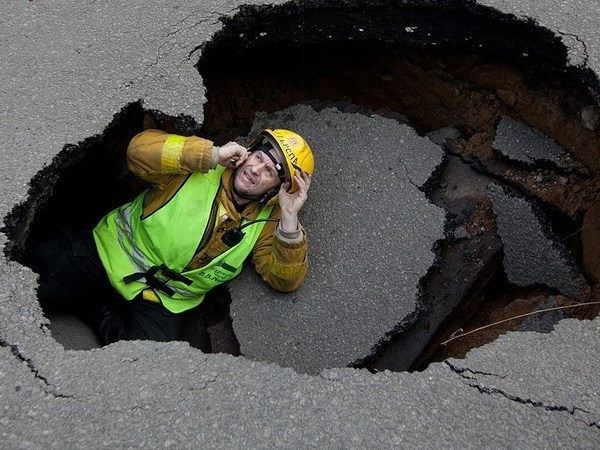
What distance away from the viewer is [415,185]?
3855 millimetres

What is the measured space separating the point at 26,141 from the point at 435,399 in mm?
2243

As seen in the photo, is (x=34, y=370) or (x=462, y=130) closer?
(x=34, y=370)

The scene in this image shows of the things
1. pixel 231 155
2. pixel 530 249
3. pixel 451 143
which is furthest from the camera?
pixel 451 143

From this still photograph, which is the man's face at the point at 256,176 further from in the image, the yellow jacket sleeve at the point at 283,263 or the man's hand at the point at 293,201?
the yellow jacket sleeve at the point at 283,263

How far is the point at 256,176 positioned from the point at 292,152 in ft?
0.83

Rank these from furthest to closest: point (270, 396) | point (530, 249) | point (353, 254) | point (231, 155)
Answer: point (530, 249) < point (353, 254) < point (231, 155) < point (270, 396)

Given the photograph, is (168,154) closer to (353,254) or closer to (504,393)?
(353,254)

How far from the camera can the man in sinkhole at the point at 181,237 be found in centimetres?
346

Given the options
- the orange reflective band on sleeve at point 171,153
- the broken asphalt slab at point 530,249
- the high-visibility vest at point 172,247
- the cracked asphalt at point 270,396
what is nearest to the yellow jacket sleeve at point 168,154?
the orange reflective band on sleeve at point 171,153

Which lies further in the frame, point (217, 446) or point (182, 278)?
Result: point (182, 278)

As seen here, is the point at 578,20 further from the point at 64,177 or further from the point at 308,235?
the point at 64,177

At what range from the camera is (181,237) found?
350 cm

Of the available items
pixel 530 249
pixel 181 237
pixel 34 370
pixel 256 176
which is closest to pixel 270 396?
pixel 34 370

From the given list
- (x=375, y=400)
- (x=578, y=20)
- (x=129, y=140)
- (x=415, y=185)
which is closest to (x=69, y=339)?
(x=129, y=140)
